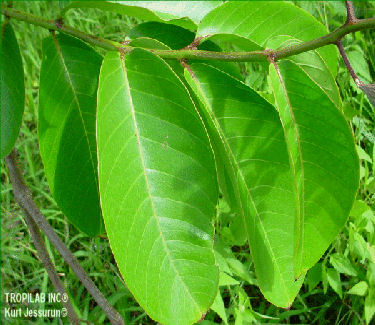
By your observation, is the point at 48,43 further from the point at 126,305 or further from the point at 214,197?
the point at 126,305

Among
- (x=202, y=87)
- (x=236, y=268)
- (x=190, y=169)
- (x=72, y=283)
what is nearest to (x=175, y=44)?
(x=202, y=87)

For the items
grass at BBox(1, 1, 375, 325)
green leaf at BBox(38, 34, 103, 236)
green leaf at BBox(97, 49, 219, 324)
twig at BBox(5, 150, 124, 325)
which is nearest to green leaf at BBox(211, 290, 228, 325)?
grass at BBox(1, 1, 375, 325)

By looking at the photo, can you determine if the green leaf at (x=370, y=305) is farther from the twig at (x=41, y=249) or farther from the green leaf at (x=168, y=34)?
the green leaf at (x=168, y=34)

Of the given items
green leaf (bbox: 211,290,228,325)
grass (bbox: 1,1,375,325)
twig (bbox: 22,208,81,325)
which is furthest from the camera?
grass (bbox: 1,1,375,325)

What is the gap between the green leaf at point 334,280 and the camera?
1806 millimetres

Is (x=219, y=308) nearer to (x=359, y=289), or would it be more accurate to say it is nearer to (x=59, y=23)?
(x=359, y=289)

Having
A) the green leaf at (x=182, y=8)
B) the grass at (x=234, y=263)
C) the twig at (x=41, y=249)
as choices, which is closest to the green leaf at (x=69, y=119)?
the green leaf at (x=182, y=8)

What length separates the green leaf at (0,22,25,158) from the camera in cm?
80

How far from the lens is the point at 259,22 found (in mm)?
787

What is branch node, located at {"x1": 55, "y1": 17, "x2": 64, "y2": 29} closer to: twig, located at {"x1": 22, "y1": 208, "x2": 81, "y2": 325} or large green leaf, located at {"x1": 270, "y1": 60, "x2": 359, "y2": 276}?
large green leaf, located at {"x1": 270, "y1": 60, "x2": 359, "y2": 276}

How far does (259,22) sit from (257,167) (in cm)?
24

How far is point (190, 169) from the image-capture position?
2.26 ft

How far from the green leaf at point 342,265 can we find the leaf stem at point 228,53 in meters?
1.31

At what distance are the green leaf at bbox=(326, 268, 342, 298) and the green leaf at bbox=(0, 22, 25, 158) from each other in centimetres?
136
